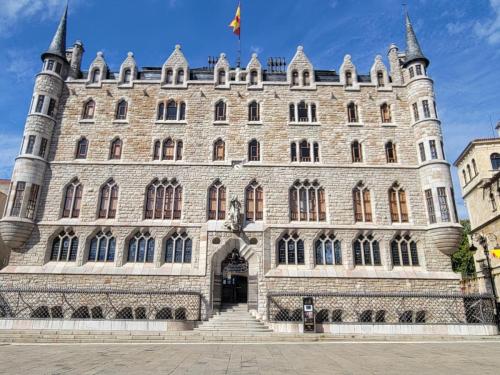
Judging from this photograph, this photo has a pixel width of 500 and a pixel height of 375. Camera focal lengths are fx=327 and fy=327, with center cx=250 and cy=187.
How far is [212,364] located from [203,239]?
12081 mm

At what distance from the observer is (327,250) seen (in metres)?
19.3

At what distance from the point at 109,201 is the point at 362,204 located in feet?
51.1

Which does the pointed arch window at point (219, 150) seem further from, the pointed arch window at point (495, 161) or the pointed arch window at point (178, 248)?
the pointed arch window at point (495, 161)

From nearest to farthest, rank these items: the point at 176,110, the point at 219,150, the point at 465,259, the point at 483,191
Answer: the point at 219,150
the point at 176,110
the point at 483,191
the point at 465,259

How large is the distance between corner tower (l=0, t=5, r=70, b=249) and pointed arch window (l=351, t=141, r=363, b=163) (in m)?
19.6

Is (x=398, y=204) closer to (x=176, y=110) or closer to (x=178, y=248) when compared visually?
(x=178, y=248)

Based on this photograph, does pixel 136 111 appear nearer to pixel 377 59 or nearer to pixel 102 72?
pixel 102 72

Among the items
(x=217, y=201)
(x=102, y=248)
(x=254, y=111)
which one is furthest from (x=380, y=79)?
(x=102, y=248)

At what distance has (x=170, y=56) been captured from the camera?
2345 cm

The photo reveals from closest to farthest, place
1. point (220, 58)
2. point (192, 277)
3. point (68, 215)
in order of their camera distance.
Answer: point (192, 277), point (68, 215), point (220, 58)

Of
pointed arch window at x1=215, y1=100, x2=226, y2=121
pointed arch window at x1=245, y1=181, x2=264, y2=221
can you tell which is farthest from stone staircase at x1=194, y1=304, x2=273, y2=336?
pointed arch window at x1=215, y1=100, x2=226, y2=121

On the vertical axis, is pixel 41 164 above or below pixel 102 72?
below

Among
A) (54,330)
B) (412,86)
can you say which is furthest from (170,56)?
(54,330)

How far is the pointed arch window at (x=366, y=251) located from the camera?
19.1m
